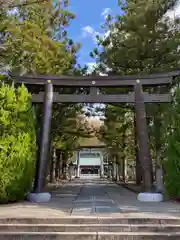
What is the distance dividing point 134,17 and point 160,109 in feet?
16.1

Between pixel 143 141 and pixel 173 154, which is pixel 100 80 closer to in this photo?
pixel 143 141

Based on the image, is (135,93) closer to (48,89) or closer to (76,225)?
(48,89)

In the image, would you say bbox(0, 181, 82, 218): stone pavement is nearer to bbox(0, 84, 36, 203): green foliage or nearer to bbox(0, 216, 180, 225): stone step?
bbox(0, 216, 180, 225): stone step

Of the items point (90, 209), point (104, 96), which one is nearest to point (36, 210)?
point (90, 209)

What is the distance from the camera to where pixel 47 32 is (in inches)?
675

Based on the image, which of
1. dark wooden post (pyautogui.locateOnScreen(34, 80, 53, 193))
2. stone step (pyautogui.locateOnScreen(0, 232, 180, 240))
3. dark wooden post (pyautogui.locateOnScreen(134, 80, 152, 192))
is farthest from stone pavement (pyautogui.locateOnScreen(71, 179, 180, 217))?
dark wooden post (pyautogui.locateOnScreen(34, 80, 53, 193))

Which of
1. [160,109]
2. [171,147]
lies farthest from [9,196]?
[160,109]

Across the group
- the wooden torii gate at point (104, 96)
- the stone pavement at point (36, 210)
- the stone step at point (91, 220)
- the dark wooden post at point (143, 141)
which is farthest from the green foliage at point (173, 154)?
the stone step at point (91, 220)

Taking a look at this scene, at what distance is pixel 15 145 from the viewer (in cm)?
1088

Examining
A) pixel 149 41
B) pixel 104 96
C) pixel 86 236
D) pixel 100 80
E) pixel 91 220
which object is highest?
pixel 149 41

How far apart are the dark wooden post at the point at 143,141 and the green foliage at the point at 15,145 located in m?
4.03

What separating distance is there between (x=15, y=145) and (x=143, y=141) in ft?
15.7

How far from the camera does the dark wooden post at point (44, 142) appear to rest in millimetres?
12289

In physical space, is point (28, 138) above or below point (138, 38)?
below
